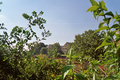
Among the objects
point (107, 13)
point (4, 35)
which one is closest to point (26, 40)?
point (4, 35)

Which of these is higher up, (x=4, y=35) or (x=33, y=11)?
(x=33, y=11)

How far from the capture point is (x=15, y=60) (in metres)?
1.51

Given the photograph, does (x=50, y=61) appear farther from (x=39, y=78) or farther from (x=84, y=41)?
(x=84, y=41)

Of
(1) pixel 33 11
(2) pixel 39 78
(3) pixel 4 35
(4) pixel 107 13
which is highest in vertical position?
(1) pixel 33 11

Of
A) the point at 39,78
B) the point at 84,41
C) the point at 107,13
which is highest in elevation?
the point at 84,41

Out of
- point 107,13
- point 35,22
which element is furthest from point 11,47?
point 107,13

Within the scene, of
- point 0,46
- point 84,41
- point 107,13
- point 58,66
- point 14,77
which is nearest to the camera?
point 107,13

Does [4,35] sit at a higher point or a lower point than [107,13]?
higher

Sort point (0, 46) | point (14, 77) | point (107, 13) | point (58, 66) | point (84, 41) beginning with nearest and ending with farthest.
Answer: point (107, 13), point (14, 77), point (0, 46), point (58, 66), point (84, 41)

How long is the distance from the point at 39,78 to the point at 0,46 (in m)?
0.95

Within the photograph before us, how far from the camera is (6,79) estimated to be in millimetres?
1558

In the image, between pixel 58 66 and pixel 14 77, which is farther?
pixel 58 66

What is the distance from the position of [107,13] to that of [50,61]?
1396 millimetres

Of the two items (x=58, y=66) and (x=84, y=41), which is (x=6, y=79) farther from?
(x=84, y=41)
